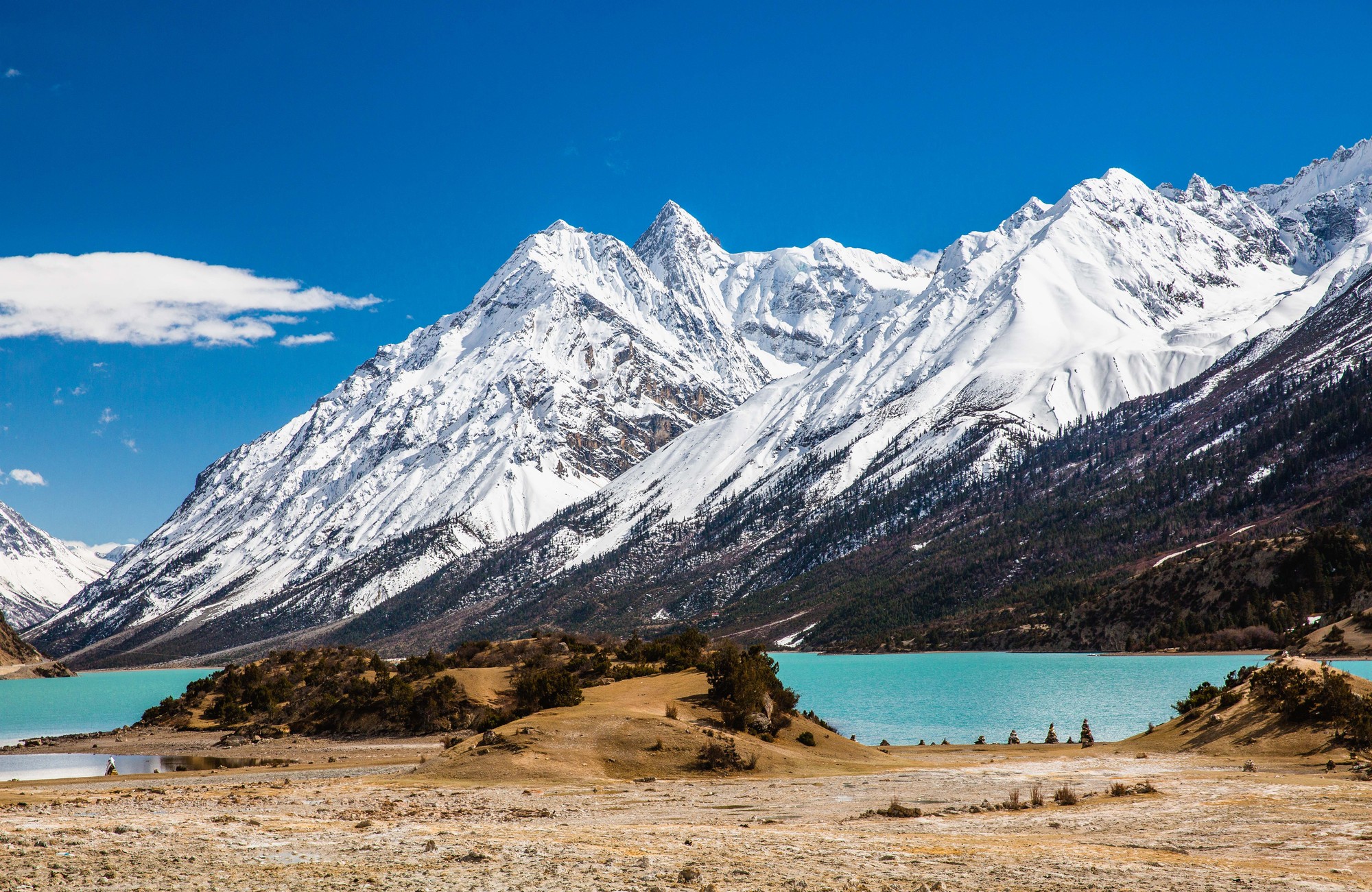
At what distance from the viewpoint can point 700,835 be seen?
68.4 feet

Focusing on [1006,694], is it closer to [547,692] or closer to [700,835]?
[547,692]

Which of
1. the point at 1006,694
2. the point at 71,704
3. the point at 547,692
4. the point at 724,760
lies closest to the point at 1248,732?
the point at 724,760

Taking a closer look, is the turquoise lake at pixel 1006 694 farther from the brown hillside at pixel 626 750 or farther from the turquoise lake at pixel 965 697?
the brown hillside at pixel 626 750

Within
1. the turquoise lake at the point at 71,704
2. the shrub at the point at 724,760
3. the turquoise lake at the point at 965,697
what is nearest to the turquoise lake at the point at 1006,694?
the turquoise lake at the point at 965,697

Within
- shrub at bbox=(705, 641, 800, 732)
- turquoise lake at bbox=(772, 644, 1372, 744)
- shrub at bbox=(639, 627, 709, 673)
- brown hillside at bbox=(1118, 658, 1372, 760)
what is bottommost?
turquoise lake at bbox=(772, 644, 1372, 744)

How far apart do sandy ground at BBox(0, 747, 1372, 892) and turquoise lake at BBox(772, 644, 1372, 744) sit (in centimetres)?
2798

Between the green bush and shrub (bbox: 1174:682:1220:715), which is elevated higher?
the green bush

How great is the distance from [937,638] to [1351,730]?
513ft

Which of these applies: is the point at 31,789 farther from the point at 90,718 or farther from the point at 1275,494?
the point at 1275,494

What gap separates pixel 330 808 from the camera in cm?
2542

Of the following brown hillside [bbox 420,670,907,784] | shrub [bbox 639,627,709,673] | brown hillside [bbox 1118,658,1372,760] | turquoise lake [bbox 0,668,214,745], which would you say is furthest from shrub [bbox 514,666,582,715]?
turquoise lake [bbox 0,668,214,745]

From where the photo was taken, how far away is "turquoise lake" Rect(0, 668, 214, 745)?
255 ft

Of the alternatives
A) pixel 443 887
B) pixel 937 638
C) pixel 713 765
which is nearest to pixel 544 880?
pixel 443 887

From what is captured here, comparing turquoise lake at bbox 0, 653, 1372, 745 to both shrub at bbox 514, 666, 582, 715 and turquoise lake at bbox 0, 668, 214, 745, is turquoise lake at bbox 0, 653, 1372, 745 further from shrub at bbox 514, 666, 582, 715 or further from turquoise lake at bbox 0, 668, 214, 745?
shrub at bbox 514, 666, 582, 715
